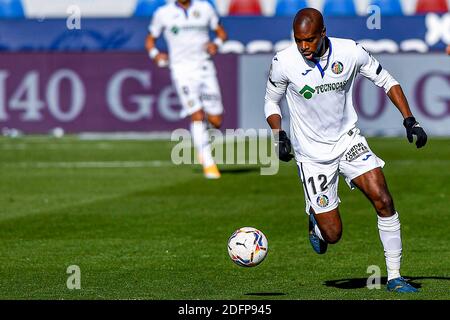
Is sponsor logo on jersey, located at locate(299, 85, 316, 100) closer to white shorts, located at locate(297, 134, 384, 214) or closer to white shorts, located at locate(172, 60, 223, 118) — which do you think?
white shorts, located at locate(297, 134, 384, 214)

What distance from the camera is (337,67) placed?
10.8 meters

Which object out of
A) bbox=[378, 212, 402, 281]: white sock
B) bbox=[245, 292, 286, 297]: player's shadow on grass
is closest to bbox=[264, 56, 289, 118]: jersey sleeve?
bbox=[378, 212, 402, 281]: white sock

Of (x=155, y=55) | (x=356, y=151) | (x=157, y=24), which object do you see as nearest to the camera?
(x=356, y=151)

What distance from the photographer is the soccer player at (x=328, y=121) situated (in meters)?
10.6

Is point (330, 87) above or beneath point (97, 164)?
beneath

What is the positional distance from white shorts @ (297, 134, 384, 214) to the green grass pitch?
0.71 meters

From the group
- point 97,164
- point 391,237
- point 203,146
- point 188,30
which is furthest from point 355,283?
point 97,164

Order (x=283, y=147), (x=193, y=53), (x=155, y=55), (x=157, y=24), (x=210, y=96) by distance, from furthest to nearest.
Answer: (x=157, y=24)
(x=155, y=55)
(x=193, y=53)
(x=210, y=96)
(x=283, y=147)

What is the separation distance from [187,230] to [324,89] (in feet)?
13.9

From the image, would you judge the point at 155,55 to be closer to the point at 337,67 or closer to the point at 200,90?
the point at 200,90

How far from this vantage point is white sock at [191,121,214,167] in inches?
789
